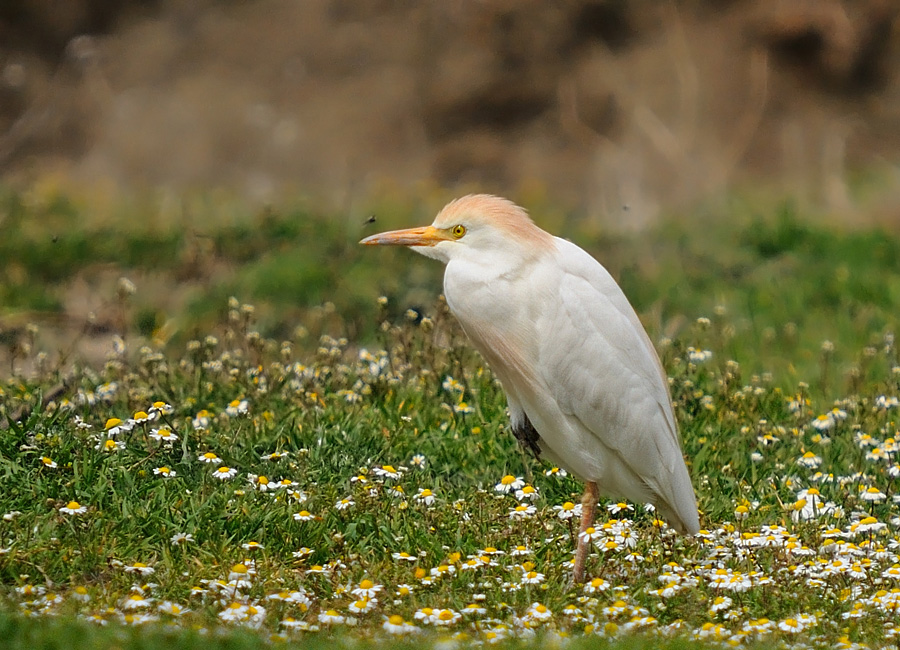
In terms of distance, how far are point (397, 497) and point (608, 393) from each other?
1009mm

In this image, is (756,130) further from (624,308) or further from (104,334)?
Answer: (624,308)

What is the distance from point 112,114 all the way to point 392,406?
24.1 feet

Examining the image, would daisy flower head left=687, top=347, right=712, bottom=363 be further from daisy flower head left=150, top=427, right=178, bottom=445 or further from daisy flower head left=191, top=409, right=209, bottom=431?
daisy flower head left=150, top=427, right=178, bottom=445

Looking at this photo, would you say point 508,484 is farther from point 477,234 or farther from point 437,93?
point 437,93

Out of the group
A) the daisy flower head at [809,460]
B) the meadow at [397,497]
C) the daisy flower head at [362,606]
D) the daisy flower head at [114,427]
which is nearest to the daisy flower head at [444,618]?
the meadow at [397,497]

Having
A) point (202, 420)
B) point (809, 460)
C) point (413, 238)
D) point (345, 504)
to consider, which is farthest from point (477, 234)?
point (809, 460)

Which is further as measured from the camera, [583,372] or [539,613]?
[583,372]

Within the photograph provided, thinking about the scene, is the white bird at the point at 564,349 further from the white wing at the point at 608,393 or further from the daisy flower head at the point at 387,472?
the daisy flower head at the point at 387,472

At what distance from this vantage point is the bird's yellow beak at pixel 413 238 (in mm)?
4359

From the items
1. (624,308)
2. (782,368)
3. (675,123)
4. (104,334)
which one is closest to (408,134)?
(675,123)

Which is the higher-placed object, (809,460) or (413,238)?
(413,238)

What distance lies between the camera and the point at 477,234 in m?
4.30

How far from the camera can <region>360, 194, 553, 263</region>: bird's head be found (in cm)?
428

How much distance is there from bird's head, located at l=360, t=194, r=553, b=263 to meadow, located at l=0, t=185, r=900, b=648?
0.96 m
